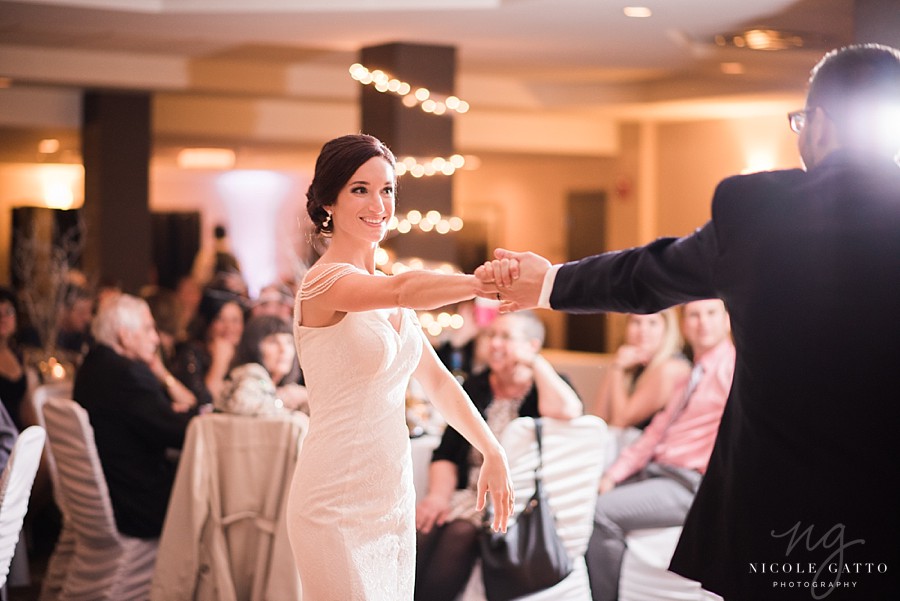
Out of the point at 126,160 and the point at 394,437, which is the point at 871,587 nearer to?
the point at 394,437

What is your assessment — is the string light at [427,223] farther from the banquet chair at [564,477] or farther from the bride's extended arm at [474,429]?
the bride's extended arm at [474,429]

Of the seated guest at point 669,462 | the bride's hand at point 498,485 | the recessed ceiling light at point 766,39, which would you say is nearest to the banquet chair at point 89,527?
the seated guest at point 669,462

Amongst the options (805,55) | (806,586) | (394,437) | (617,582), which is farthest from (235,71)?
(806,586)

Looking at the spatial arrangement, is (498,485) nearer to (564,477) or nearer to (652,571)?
(564,477)

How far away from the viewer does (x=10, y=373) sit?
5.67 metres

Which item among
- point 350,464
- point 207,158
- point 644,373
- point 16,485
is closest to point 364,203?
point 350,464

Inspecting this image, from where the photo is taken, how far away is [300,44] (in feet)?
27.0

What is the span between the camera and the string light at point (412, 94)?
7809mm

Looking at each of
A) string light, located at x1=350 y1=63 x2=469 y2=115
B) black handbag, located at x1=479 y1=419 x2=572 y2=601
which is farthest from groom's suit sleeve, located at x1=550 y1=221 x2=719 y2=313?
string light, located at x1=350 y1=63 x2=469 y2=115

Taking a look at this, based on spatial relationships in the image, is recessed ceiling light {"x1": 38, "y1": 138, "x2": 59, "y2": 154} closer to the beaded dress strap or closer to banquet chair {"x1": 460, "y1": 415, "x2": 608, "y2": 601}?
banquet chair {"x1": 460, "y1": 415, "x2": 608, "y2": 601}

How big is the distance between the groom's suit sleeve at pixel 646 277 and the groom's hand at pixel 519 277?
173 mm

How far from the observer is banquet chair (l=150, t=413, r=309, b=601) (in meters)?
4.12

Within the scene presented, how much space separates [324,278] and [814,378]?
3.27 feet

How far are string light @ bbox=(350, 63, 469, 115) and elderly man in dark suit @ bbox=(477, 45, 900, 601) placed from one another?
6.03m
